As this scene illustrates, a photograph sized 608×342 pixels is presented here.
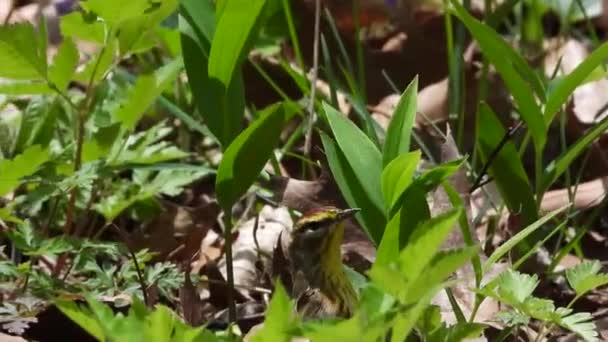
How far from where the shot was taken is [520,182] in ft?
9.27

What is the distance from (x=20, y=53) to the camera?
258 centimetres

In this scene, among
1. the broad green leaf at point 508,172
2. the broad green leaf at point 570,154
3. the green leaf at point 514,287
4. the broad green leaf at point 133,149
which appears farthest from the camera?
the broad green leaf at point 133,149

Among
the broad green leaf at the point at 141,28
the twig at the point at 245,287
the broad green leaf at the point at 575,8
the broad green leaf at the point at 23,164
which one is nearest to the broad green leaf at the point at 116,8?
the broad green leaf at the point at 141,28

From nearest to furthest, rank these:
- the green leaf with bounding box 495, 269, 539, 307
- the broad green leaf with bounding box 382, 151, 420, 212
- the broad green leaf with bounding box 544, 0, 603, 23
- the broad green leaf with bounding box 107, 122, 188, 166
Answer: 1. the green leaf with bounding box 495, 269, 539, 307
2. the broad green leaf with bounding box 382, 151, 420, 212
3. the broad green leaf with bounding box 107, 122, 188, 166
4. the broad green leaf with bounding box 544, 0, 603, 23

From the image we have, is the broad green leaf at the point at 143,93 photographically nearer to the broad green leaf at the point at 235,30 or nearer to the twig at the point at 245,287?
the broad green leaf at the point at 235,30

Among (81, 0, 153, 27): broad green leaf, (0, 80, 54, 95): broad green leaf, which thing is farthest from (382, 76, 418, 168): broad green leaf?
(0, 80, 54, 95): broad green leaf

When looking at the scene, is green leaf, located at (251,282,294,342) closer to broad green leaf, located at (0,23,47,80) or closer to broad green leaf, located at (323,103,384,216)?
broad green leaf, located at (323,103,384,216)

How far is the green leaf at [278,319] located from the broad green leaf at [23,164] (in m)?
1.00

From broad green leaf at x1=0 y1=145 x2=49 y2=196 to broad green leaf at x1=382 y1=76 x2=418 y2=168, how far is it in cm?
77

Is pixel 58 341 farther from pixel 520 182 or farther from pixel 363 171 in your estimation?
pixel 520 182

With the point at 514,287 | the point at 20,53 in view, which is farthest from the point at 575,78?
the point at 20,53

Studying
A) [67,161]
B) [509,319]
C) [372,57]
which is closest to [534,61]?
[372,57]

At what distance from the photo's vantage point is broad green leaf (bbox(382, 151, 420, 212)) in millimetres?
2359

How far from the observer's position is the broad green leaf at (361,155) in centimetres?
253
